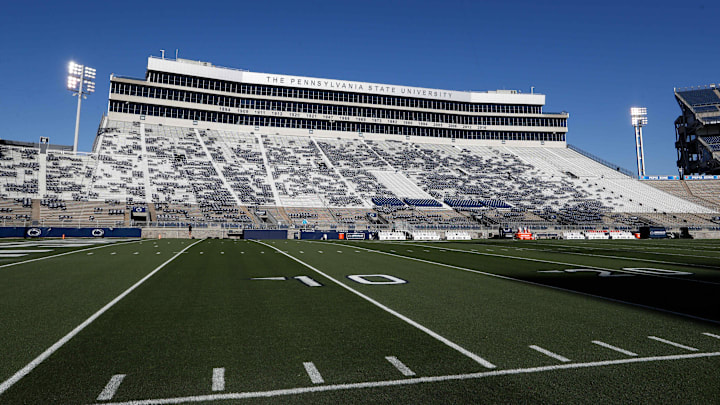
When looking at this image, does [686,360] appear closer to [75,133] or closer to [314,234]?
[314,234]

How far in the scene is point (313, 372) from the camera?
168 inches

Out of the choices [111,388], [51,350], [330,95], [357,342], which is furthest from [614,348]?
[330,95]

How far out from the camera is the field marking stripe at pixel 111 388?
365cm

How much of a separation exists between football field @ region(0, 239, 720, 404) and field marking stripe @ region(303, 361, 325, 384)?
0.06 ft

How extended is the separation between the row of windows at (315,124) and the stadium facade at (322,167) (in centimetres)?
24

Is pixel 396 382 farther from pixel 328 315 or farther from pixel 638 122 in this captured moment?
pixel 638 122

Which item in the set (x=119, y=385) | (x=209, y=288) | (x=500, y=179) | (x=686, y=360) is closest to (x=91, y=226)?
(x=209, y=288)

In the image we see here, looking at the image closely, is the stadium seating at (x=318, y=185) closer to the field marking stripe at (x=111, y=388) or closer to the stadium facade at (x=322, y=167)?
the stadium facade at (x=322, y=167)

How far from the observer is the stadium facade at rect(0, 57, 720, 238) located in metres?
47.8

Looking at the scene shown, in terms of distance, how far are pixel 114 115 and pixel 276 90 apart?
26364 mm

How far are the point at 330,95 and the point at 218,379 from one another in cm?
7654

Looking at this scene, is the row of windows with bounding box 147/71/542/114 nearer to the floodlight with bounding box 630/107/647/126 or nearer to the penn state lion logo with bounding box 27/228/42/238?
the floodlight with bounding box 630/107/647/126

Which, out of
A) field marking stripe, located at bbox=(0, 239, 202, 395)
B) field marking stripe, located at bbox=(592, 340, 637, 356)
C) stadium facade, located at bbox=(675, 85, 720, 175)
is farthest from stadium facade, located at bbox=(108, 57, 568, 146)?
field marking stripe, located at bbox=(592, 340, 637, 356)

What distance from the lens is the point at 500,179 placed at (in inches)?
2685
